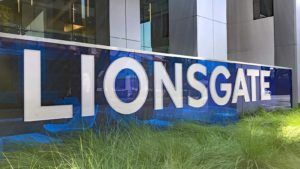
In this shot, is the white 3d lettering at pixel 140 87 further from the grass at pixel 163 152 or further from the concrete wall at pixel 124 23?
the concrete wall at pixel 124 23

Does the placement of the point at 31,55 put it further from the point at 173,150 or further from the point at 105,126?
the point at 173,150

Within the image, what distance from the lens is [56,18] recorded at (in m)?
13.7

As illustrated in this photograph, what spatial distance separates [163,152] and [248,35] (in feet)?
60.4

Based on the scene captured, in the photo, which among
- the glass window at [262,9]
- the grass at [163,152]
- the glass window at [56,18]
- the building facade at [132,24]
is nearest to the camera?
the grass at [163,152]

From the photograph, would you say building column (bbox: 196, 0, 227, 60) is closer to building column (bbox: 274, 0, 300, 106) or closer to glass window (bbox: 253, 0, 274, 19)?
building column (bbox: 274, 0, 300, 106)

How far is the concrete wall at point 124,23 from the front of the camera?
1328cm

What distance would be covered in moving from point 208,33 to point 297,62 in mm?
5836

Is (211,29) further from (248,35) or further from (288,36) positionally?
(248,35)

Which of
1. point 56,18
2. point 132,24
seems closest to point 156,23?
point 132,24

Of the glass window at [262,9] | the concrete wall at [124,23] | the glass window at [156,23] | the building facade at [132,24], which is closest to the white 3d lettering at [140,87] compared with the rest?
the building facade at [132,24]

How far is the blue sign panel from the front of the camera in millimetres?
4840

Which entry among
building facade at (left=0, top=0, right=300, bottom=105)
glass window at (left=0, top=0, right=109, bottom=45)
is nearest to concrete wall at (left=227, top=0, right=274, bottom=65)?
building facade at (left=0, top=0, right=300, bottom=105)

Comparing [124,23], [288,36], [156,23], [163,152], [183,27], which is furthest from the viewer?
[156,23]

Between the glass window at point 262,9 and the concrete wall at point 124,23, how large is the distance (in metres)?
9.52
